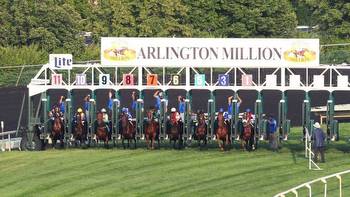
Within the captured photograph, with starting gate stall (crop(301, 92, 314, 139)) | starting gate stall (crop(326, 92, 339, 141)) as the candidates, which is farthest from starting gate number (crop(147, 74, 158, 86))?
starting gate stall (crop(326, 92, 339, 141))

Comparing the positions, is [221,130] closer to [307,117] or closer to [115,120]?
[307,117]

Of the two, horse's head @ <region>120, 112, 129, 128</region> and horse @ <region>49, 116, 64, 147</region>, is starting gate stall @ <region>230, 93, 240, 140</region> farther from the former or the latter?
horse @ <region>49, 116, 64, 147</region>

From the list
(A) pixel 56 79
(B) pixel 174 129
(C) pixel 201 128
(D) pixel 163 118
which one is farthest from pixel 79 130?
(C) pixel 201 128

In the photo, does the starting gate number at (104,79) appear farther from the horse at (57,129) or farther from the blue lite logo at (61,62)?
the horse at (57,129)

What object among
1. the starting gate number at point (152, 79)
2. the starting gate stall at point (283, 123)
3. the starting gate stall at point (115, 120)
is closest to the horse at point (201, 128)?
the starting gate number at point (152, 79)

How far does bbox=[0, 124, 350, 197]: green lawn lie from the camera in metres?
25.3

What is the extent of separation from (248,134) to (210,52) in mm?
2136

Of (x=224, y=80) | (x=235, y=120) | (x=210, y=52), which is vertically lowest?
(x=235, y=120)

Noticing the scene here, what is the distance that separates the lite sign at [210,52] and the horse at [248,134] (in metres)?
1.39

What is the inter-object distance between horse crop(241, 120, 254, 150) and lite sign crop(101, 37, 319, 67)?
139 centimetres

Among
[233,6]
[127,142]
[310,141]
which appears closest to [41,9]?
[233,6]

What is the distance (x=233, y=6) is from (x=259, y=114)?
2986 centimetres

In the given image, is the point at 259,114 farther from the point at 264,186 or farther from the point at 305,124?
the point at 264,186

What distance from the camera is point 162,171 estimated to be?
2767 centimetres
